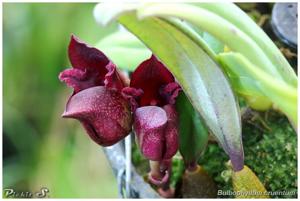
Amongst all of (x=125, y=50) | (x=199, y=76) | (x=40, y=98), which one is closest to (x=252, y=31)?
(x=199, y=76)

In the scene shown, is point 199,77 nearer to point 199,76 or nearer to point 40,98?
point 199,76

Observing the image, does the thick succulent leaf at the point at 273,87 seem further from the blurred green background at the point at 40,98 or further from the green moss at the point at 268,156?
the blurred green background at the point at 40,98

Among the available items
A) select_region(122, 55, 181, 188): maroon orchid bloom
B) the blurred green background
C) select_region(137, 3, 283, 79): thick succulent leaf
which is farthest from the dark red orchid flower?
the blurred green background

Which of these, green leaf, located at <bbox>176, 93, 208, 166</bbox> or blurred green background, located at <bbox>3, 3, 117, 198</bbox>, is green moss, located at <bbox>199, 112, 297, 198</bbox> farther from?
blurred green background, located at <bbox>3, 3, 117, 198</bbox>

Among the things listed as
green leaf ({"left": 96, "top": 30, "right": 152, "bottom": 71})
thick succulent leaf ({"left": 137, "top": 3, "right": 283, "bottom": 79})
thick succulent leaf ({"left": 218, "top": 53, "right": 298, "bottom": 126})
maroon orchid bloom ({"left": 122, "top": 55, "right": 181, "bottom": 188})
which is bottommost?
green leaf ({"left": 96, "top": 30, "right": 152, "bottom": 71})

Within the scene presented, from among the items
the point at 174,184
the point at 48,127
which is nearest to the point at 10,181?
the point at 48,127

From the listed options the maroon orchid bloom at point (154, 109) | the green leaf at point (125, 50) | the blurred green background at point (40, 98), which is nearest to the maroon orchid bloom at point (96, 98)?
the maroon orchid bloom at point (154, 109)
